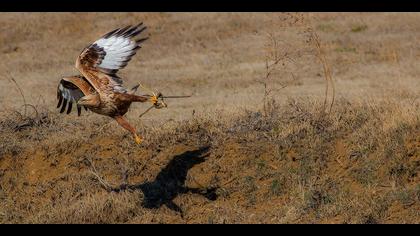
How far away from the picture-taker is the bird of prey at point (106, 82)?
10062 mm

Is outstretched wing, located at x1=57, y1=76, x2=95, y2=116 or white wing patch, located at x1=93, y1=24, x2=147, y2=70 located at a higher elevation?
white wing patch, located at x1=93, y1=24, x2=147, y2=70

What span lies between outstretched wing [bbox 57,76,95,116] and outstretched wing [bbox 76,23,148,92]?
5.2 inches

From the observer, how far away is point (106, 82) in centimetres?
1031

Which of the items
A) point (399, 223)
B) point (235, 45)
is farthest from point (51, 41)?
point (399, 223)

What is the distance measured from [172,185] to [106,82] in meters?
1.58

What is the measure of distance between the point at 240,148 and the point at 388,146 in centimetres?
184

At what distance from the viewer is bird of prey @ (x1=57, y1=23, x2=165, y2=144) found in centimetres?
1006

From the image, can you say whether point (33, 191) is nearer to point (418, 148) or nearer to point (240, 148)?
point (240, 148)

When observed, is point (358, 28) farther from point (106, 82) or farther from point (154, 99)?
point (154, 99)

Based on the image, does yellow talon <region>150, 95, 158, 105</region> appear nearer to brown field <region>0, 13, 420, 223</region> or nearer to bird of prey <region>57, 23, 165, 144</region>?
bird of prey <region>57, 23, 165, 144</region>

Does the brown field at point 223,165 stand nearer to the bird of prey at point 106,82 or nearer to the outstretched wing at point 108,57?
the bird of prey at point 106,82

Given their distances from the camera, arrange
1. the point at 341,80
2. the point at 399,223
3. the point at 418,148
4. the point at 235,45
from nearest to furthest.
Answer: the point at 399,223 → the point at 418,148 → the point at 341,80 → the point at 235,45

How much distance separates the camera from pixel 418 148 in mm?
10453

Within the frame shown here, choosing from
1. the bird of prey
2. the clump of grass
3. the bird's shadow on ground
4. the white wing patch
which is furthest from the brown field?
the clump of grass
